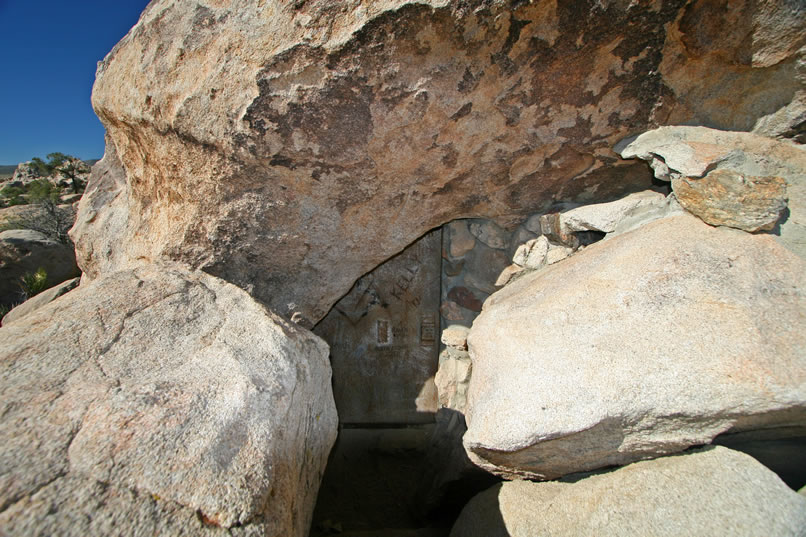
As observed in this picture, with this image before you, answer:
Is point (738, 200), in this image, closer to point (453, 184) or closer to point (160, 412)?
point (453, 184)

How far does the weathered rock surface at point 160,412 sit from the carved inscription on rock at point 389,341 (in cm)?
81

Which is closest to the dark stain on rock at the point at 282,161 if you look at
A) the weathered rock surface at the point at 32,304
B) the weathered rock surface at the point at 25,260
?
the weathered rock surface at the point at 32,304

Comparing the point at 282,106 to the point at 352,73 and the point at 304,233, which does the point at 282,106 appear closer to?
the point at 352,73

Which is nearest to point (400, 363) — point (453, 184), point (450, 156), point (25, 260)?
point (453, 184)

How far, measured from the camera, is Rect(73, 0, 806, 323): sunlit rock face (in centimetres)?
112

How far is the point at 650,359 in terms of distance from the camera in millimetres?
1050

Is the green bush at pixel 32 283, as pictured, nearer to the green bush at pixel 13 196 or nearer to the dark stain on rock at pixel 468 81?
the dark stain on rock at pixel 468 81

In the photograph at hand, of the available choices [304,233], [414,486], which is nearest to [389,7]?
[304,233]

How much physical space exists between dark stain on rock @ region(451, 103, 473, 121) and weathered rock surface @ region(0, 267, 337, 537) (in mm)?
933

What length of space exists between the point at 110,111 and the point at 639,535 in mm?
2163

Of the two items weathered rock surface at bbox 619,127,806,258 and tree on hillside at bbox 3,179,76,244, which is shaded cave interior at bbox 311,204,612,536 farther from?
tree on hillside at bbox 3,179,76,244

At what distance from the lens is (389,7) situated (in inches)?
41.8

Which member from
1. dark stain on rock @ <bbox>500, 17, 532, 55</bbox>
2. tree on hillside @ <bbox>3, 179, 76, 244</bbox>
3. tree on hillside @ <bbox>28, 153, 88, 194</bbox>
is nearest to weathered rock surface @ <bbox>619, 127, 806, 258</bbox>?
dark stain on rock @ <bbox>500, 17, 532, 55</bbox>

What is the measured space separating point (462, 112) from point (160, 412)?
1239 mm
